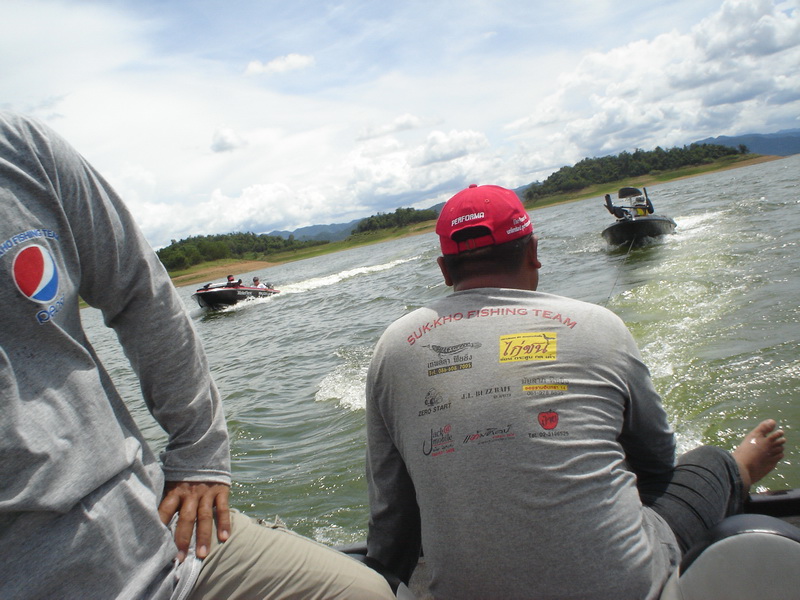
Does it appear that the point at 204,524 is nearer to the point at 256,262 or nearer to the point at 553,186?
the point at 256,262

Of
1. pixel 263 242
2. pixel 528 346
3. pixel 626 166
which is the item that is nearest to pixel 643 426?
pixel 528 346

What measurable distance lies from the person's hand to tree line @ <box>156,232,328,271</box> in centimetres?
8750

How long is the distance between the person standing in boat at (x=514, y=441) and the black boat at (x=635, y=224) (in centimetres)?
1755

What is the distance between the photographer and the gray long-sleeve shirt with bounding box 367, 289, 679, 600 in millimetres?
1554

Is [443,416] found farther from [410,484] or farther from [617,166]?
[617,166]

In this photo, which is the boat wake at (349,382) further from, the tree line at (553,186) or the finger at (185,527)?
the tree line at (553,186)

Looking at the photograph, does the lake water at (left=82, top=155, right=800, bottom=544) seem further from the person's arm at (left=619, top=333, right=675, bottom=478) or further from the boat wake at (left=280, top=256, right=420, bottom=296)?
the boat wake at (left=280, top=256, right=420, bottom=296)

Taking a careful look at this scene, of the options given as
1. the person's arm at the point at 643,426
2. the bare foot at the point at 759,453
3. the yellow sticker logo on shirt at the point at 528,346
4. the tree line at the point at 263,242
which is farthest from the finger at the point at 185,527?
the tree line at the point at 263,242

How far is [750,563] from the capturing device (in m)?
1.36

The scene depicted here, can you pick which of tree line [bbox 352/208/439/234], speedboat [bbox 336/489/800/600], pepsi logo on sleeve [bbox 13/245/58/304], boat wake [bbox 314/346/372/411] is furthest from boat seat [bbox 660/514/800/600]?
tree line [bbox 352/208/439/234]

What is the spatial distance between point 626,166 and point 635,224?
92536 millimetres

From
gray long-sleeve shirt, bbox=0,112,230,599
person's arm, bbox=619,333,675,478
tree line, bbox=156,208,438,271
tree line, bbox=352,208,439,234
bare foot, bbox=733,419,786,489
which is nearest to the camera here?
gray long-sleeve shirt, bbox=0,112,230,599

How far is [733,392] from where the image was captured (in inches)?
218

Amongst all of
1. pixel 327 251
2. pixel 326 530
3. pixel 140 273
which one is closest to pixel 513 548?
pixel 140 273
